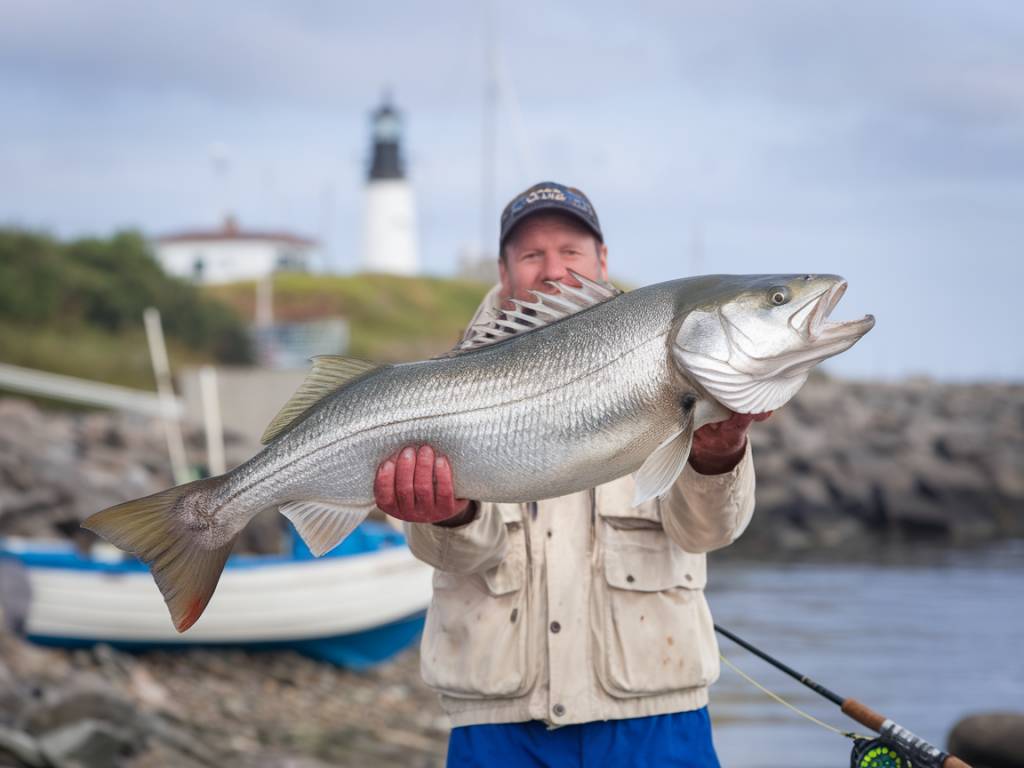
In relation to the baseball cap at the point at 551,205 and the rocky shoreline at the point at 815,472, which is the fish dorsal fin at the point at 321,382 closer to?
the baseball cap at the point at 551,205

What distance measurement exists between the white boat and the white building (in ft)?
203

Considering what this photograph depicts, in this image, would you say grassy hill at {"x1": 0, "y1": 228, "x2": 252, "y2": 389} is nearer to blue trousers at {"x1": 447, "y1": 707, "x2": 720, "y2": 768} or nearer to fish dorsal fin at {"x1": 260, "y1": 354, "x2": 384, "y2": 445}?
fish dorsal fin at {"x1": 260, "y1": 354, "x2": 384, "y2": 445}

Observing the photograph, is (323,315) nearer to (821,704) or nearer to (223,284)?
(223,284)

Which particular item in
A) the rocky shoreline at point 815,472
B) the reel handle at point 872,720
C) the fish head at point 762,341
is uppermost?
the rocky shoreline at point 815,472

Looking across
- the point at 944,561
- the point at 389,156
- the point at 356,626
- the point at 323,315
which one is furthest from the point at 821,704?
the point at 389,156

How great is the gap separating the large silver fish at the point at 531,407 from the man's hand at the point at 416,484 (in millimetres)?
37

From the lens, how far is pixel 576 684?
3656 millimetres

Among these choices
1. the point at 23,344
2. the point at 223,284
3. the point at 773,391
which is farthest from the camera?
the point at 223,284

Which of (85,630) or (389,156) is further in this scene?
(389,156)

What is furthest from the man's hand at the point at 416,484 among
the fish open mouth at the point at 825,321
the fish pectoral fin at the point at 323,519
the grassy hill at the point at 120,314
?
the grassy hill at the point at 120,314

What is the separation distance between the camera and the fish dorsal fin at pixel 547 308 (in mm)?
3381

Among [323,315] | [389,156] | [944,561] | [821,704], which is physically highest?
[389,156]

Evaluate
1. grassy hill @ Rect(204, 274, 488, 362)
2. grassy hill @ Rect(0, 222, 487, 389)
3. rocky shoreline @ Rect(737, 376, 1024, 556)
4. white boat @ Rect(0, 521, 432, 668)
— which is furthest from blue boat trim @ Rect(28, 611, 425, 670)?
grassy hill @ Rect(204, 274, 488, 362)

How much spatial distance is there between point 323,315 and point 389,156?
26.2 m
